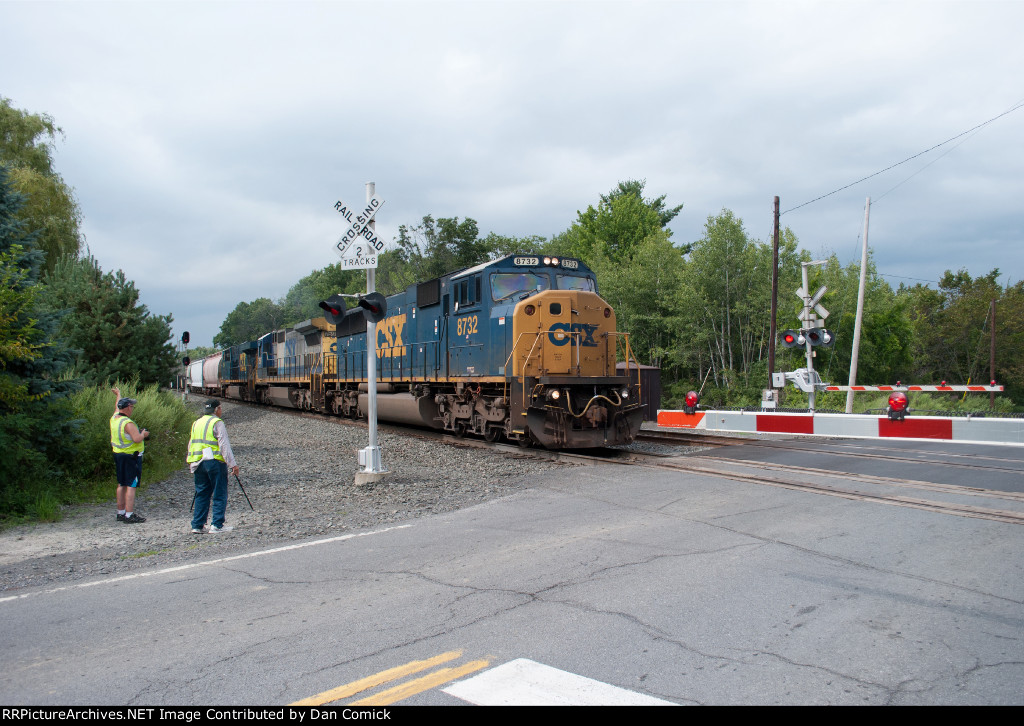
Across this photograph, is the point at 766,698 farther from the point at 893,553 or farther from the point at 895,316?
the point at 895,316

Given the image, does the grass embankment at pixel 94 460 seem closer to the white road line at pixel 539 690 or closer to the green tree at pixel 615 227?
the white road line at pixel 539 690

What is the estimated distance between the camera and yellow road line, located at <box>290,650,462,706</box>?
3258 mm

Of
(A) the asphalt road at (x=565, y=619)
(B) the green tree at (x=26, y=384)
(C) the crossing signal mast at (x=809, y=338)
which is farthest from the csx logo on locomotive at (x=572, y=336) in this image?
(B) the green tree at (x=26, y=384)

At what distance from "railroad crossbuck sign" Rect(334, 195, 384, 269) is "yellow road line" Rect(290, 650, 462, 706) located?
25.7ft

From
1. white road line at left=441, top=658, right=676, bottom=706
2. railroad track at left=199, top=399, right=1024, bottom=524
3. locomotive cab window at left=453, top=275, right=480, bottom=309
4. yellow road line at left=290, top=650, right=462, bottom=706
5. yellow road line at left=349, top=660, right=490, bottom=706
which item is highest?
locomotive cab window at left=453, top=275, right=480, bottom=309

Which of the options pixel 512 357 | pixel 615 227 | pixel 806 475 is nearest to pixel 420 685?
pixel 806 475

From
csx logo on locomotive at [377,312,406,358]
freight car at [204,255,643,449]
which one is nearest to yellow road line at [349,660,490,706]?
freight car at [204,255,643,449]

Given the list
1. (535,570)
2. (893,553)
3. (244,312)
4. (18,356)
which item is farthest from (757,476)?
(244,312)

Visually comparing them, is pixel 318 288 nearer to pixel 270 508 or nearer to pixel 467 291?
pixel 467 291

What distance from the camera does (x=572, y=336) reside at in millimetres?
12930

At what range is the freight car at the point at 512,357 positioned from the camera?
12.4 metres

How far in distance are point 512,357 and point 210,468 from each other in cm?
618

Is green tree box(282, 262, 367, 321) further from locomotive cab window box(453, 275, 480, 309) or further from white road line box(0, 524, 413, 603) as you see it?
white road line box(0, 524, 413, 603)

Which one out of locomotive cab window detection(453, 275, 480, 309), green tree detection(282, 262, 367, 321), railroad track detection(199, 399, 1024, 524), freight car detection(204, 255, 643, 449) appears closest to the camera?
railroad track detection(199, 399, 1024, 524)
